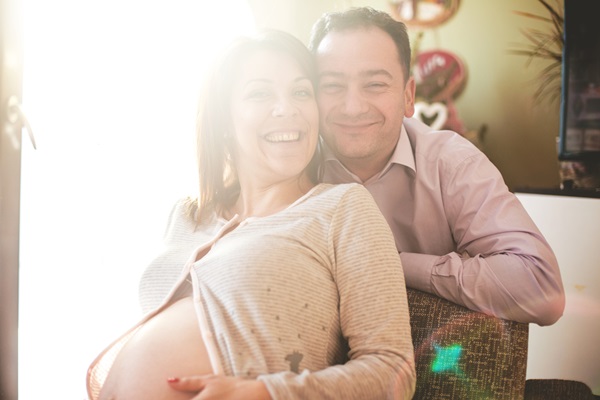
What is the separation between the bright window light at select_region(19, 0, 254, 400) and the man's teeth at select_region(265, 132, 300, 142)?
0.54 m

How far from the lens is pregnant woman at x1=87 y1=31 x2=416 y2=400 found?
93 cm

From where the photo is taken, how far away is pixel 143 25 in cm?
222

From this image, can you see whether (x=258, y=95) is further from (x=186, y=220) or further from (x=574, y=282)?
(x=574, y=282)

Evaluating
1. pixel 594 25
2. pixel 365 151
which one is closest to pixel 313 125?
pixel 365 151

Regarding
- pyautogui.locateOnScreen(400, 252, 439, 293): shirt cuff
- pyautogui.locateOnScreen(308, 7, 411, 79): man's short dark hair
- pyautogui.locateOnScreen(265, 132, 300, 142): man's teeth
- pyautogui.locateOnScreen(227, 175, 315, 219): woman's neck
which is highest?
pyautogui.locateOnScreen(308, 7, 411, 79): man's short dark hair

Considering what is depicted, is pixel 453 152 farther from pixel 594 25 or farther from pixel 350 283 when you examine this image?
pixel 594 25

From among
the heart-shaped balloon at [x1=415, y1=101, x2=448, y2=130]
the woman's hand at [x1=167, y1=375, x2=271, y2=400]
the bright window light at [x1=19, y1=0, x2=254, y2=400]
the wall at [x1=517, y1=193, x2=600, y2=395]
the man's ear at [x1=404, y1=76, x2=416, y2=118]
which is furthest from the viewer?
the heart-shaped balloon at [x1=415, y1=101, x2=448, y2=130]

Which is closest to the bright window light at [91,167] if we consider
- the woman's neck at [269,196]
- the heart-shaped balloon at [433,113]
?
the woman's neck at [269,196]

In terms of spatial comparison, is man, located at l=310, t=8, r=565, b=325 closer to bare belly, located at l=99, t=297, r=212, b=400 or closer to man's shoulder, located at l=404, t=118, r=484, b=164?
man's shoulder, located at l=404, t=118, r=484, b=164

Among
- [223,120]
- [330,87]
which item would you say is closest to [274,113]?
[223,120]

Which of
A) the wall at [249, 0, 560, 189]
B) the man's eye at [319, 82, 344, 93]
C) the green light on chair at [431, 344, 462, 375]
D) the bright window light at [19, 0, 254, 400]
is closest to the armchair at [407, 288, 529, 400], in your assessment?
the green light on chair at [431, 344, 462, 375]

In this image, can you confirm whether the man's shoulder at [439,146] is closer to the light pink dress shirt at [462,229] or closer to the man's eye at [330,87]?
the light pink dress shirt at [462,229]

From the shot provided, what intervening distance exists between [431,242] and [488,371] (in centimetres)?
44

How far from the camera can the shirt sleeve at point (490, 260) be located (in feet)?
3.65
